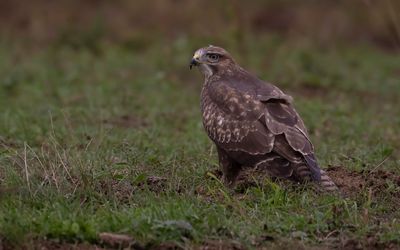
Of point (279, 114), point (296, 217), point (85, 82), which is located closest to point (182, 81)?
point (85, 82)

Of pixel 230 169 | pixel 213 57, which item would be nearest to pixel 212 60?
pixel 213 57

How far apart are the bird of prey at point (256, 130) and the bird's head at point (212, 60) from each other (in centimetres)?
20

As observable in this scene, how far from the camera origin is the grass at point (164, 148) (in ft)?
22.1

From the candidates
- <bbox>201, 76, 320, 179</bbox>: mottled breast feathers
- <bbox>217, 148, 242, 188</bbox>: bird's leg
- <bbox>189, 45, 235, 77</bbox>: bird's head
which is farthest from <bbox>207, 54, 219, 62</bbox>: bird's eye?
<bbox>217, 148, 242, 188</bbox>: bird's leg

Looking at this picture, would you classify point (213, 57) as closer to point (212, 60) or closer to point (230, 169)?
point (212, 60)

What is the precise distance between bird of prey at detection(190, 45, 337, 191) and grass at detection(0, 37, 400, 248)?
0.60 feet

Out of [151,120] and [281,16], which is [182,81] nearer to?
[151,120]

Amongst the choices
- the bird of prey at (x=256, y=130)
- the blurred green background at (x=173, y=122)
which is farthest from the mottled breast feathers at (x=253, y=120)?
the blurred green background at (x=173, y=122)

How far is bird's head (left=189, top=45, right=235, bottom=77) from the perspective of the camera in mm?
9125

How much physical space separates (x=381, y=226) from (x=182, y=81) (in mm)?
8805

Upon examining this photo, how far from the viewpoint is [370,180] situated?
8.15 meters

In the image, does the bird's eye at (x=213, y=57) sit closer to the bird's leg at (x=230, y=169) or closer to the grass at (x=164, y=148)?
the grass at (x=164, y=148)

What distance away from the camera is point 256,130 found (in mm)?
7980

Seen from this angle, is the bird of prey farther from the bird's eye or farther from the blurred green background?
the bird's eye
